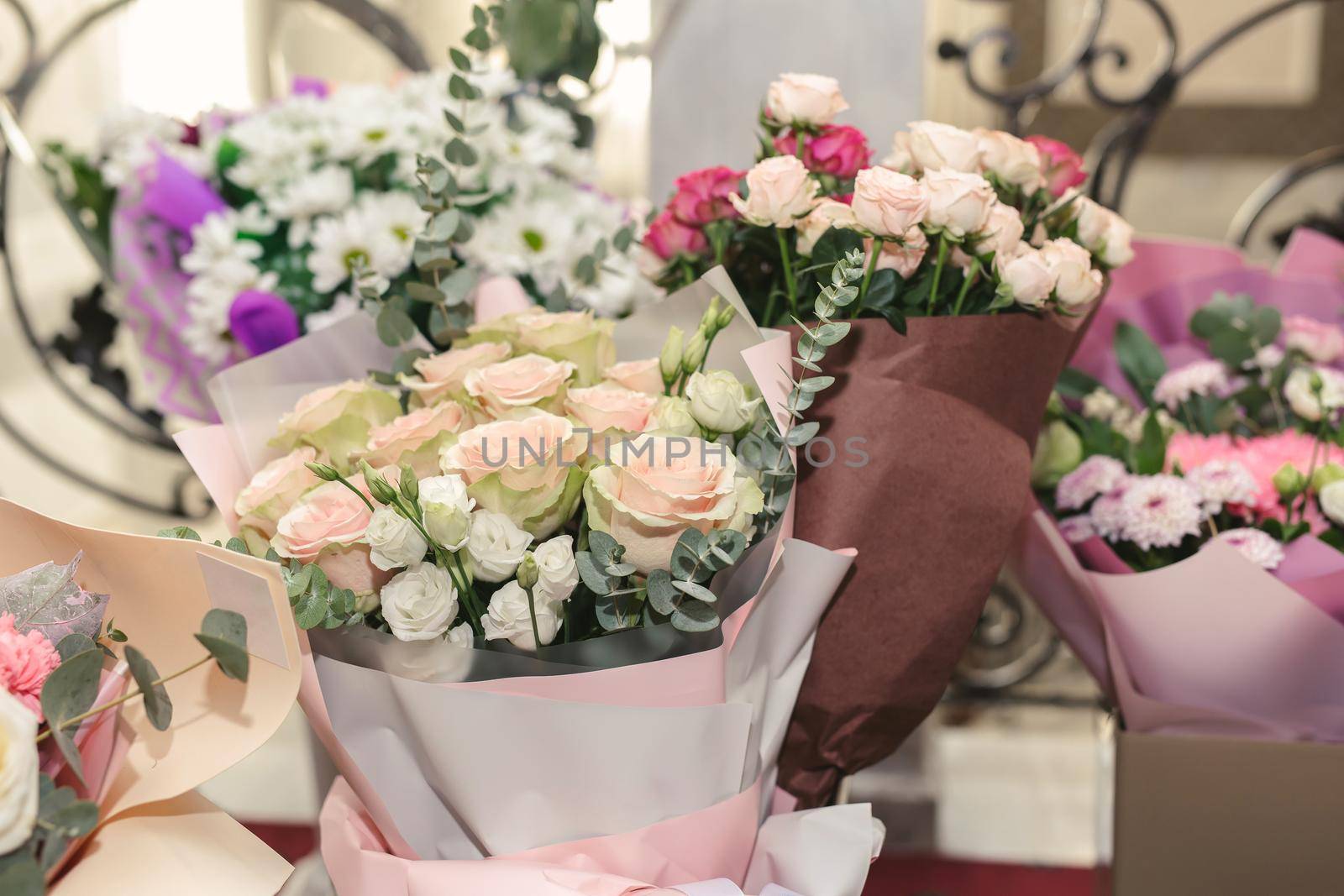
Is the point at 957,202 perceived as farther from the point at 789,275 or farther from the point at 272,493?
the point at 272,493

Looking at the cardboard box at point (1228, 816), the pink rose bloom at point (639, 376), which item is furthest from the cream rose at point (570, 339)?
the cardboard box at point (1228, 816)

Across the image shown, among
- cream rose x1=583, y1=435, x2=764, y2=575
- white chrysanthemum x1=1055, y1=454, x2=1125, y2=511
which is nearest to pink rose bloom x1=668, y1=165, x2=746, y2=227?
cream rose x1=583, y1=435, x2=764, y2=575

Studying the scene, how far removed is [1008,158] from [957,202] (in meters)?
0.12

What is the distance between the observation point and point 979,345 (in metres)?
0.55

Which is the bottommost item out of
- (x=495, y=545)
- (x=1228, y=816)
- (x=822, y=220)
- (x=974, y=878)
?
(x=974, y=878)

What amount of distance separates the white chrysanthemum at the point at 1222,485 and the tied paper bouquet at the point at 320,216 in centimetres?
46

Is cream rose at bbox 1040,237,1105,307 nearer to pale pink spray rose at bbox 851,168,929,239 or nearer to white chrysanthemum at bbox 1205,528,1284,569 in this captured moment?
pale pink spray rose at bbox 851,168,929,239

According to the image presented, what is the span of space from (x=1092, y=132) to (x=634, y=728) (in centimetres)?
165

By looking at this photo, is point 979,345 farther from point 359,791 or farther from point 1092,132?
point 1092,132

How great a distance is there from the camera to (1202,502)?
2.31 feet

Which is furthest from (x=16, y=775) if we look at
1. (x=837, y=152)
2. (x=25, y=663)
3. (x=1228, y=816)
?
(x=1228, y=816)

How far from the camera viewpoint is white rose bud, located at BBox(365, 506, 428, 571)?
1.47 feet

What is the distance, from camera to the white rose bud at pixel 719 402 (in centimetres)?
49

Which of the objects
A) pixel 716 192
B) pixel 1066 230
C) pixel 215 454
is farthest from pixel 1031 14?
pixel 215 454
